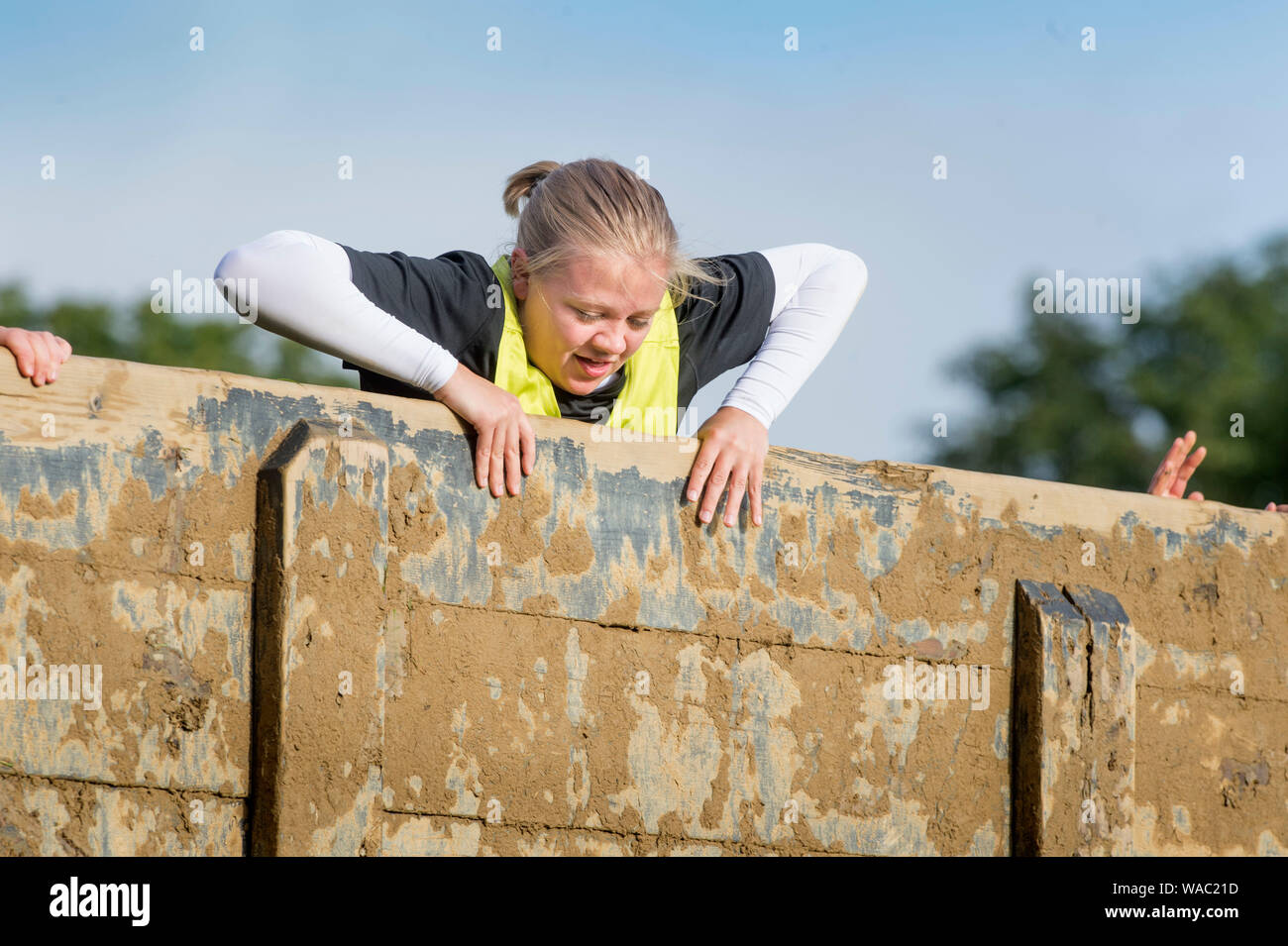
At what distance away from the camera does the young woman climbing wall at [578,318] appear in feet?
10.7

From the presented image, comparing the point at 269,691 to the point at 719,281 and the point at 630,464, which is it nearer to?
the point at 630,464

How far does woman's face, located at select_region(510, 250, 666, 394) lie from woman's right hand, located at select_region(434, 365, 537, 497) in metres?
0.49

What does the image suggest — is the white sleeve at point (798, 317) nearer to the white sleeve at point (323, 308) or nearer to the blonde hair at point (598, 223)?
the blonde hair at point (598, 223)

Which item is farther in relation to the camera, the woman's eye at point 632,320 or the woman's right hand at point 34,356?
the woman's eye at point 632,320

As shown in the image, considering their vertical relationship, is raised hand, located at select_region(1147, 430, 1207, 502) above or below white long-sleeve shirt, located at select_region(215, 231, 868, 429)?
below

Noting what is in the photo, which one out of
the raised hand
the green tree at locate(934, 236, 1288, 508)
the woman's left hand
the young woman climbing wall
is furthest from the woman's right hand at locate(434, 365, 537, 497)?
the green tree at locate(934, 236, 1288, 508)

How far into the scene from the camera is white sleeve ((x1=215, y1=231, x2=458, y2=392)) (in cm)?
326

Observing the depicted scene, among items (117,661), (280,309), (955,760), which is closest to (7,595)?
(117,661)

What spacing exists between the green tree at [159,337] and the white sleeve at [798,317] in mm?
29925

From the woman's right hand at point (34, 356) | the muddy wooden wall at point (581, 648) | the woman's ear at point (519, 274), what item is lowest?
the muddy wooden wall at point (581, 648)

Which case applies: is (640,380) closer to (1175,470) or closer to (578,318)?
(578,318)

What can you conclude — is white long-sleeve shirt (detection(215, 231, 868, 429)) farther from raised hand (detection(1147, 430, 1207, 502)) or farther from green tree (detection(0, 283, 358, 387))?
green tree (detection(0, 283, 358, 387))

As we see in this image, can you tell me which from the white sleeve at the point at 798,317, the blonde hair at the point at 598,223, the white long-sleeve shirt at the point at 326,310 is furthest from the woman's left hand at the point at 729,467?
the white long-sleeve shirt at the point at 326,310

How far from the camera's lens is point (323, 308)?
10.7 ft
